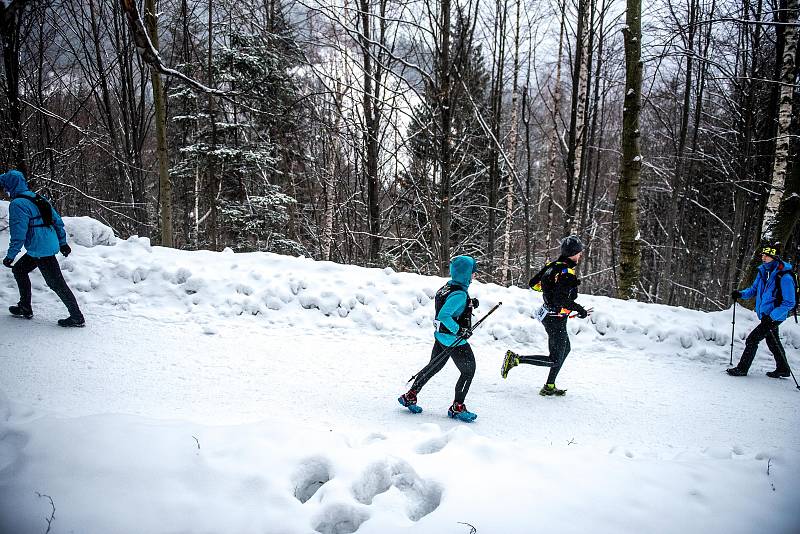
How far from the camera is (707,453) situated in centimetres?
343

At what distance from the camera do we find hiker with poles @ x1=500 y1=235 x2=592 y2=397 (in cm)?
467

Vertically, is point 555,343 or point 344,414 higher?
point 555,343

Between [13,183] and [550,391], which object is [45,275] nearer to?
[13,183]

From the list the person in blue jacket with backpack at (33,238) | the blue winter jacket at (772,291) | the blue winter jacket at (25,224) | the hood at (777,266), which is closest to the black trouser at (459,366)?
the blue winter jacket at (772,291)

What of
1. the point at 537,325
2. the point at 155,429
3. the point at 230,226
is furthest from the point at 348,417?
the point at 230,226

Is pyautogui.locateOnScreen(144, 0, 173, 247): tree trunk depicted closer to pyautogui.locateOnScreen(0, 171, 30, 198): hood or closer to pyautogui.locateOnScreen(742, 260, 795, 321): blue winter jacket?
pyautogui.locateOnScreen(0, 171, 30, 198): hood

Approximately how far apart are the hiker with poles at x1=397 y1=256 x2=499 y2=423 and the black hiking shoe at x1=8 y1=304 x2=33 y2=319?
17.4 ft

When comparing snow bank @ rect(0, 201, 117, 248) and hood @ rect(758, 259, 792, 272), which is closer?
hood @ rect(758, 259, 792, 272)

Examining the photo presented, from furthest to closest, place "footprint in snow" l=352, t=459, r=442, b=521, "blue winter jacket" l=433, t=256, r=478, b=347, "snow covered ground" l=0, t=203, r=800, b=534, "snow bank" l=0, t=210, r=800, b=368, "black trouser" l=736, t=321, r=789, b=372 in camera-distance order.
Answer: "snow bank" l=0, t=210, r=800, b=368, "black trouser" l=736, t=321, r=789, b=372, "blue winter jacket" l=433, t=256, r=478, b=347, "footprint in snow" l=352, t=459, r=442, b=521, "snow covered ground" l=0, t=203, r=800, b=534

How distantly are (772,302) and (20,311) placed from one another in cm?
1048

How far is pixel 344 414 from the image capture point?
4.01 meters

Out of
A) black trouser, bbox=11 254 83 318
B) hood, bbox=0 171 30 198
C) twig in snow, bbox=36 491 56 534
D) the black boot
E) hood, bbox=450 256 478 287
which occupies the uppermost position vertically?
→ hood, bbox=0 171 30 198

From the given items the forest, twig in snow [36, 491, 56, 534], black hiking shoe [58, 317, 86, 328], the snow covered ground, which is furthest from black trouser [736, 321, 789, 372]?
black hiking shoe [58, 317, 86, 328]

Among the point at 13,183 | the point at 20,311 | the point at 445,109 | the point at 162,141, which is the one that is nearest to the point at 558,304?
the point at 445,109
